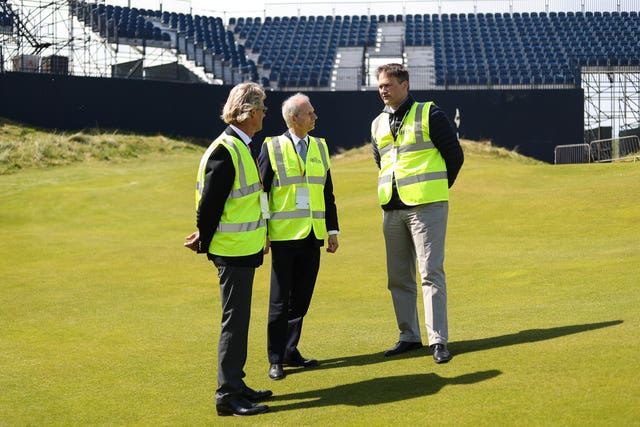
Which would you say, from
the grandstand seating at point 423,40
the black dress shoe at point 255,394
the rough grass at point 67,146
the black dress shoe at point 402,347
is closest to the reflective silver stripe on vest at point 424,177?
the black dress shoe at point 402,347

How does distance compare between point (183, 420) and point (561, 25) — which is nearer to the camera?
point (183, 420)

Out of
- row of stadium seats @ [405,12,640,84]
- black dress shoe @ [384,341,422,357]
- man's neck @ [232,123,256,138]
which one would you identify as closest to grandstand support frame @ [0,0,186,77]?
row of stadium seats @ [405,12,640,84]

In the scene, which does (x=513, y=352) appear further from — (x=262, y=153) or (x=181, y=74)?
(x=181, y=74)

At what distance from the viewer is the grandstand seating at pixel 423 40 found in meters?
42.6

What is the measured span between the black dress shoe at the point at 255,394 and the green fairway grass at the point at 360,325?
3.3 inches

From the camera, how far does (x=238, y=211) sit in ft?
21.4

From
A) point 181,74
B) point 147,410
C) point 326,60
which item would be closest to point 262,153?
point 147,410

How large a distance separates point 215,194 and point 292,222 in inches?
47.8

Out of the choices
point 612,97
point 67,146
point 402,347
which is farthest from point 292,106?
point 612,97

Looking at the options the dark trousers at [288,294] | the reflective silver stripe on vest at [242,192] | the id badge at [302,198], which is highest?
the reflective silver stripe on vest at [242,192]

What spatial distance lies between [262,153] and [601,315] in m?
3.42

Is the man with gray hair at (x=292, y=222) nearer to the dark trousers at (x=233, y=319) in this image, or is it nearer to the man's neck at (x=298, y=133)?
the man's neck at (x=298, y=133)

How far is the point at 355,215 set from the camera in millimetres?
21344

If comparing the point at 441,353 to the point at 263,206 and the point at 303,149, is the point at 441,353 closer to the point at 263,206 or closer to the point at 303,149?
the point at 263,206
